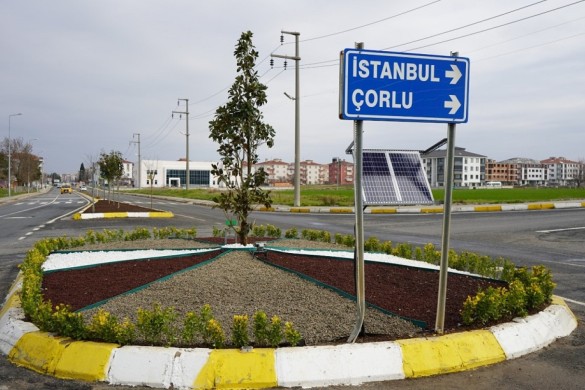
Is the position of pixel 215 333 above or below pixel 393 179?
below

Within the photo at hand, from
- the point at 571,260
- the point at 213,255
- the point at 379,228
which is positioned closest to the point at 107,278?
the point at 213,255

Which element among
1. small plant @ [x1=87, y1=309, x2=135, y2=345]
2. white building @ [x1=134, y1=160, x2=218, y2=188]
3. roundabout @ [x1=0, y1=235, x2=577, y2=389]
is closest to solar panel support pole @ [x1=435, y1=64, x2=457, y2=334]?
roundabout @ [x1=0, y1=235, x2=577, y2=389]

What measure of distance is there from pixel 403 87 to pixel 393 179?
1042 mm

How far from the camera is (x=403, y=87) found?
4383 mm

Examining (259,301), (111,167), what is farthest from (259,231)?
(111,167)

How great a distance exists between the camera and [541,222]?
2069cm

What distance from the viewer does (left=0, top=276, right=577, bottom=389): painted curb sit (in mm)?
3707

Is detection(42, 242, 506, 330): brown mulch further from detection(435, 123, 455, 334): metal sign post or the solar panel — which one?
the solar panel

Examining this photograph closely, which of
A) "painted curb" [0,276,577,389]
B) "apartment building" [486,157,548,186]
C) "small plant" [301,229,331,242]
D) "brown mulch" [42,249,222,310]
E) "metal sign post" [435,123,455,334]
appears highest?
"apartment building" [486,157,548,186]

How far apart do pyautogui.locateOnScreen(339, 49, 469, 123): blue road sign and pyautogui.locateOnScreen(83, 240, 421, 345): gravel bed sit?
190 cm

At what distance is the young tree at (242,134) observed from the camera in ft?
27.5

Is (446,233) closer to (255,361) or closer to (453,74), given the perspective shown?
(453,74)

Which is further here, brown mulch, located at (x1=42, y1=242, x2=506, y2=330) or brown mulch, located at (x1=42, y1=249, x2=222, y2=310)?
brown mulch, located at (x1=42, y1=249, x2=222, y2=310)

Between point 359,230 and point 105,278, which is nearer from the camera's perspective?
point 359,230
